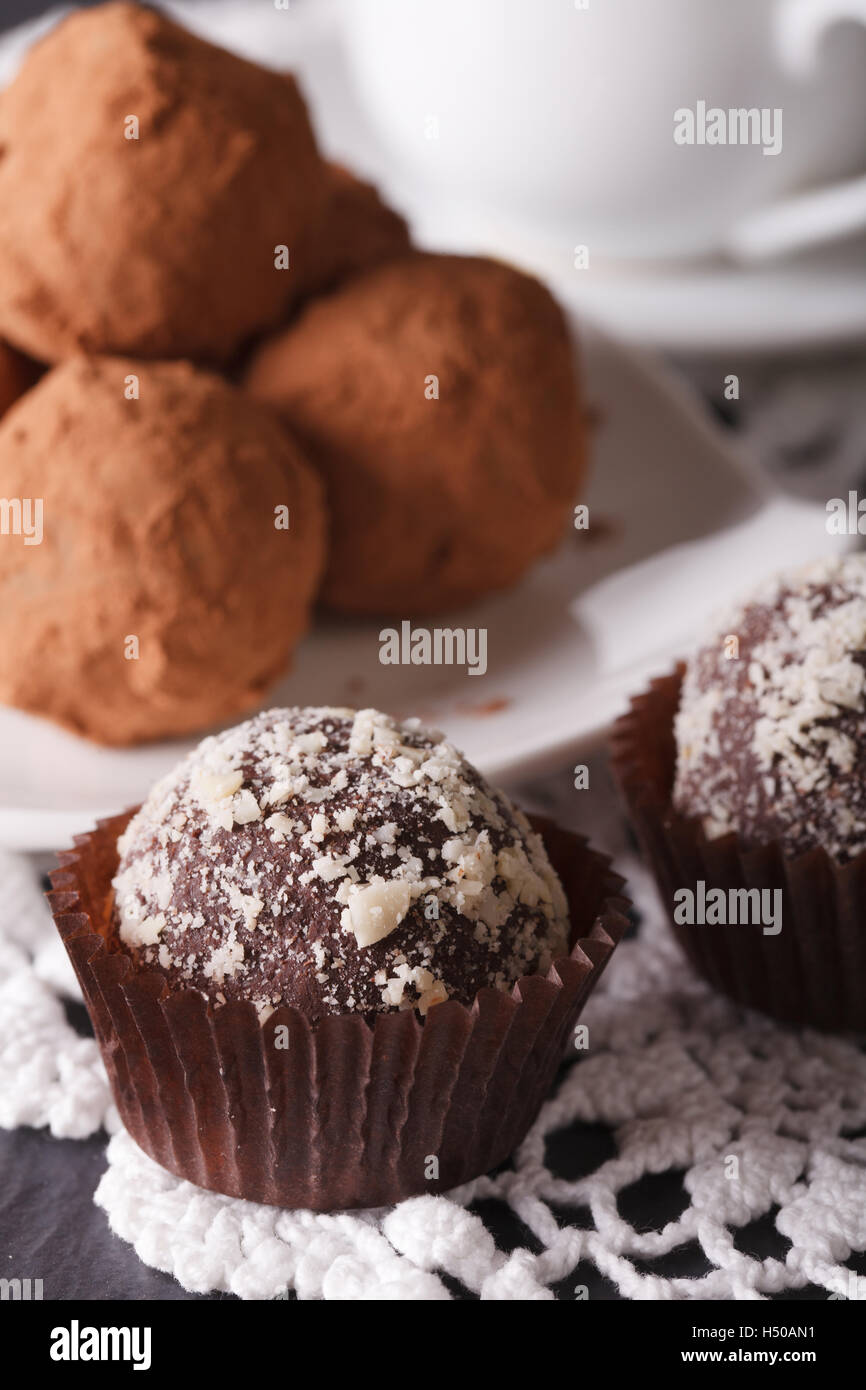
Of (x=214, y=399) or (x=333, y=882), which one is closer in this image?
(x=333, y=882)

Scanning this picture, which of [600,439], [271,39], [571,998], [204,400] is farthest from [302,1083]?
[271,39]

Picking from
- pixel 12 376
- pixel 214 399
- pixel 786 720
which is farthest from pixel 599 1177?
pixel 12 376

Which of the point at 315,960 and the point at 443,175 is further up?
the point at 443,175

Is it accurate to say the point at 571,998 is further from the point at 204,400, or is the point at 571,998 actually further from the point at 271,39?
the point at 271,39

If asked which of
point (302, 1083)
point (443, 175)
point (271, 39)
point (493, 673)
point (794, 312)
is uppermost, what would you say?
point (271, 39)

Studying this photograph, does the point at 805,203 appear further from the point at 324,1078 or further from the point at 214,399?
the point at 324,1078

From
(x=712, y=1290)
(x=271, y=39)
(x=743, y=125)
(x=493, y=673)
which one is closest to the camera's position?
(x=712, y=1290)

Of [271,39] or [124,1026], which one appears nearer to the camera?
[124,1026]
